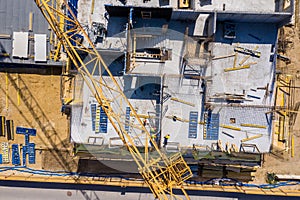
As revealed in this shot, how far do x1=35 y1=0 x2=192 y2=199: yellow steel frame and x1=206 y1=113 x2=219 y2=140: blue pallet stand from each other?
118 inches

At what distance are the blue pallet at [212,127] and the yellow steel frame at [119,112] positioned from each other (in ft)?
9.84

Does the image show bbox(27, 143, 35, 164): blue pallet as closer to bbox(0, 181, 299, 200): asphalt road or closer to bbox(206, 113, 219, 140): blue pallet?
bbox(0, 181, 299, 200): asphalt road

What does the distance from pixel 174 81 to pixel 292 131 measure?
11406 mm

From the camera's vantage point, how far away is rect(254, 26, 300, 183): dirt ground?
26.1 metres

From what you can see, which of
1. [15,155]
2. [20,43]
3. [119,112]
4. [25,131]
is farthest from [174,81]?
[15,155]

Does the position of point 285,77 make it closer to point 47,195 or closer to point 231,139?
point 231,139

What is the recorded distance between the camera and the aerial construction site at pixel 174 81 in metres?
23.1

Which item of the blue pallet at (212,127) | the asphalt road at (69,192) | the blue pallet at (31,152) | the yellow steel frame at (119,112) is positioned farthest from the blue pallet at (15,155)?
the blue pallet at (212,127)

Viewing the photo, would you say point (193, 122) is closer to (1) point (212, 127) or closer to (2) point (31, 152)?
(1) point (212, 127)

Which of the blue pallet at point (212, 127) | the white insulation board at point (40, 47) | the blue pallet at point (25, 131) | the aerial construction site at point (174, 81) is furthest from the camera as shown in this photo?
the blue pallet at point (25, 131)

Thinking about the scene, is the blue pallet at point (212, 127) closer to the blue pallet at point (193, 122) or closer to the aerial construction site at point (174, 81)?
the aerial construction site at point (174, 81)

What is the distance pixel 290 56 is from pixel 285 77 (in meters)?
1.87

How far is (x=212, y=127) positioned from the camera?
2425 cm

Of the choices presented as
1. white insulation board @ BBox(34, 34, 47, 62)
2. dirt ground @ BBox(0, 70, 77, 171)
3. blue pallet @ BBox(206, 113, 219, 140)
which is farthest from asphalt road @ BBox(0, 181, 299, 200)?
white insulation board @ BBox(34, 34, 47, 62)
